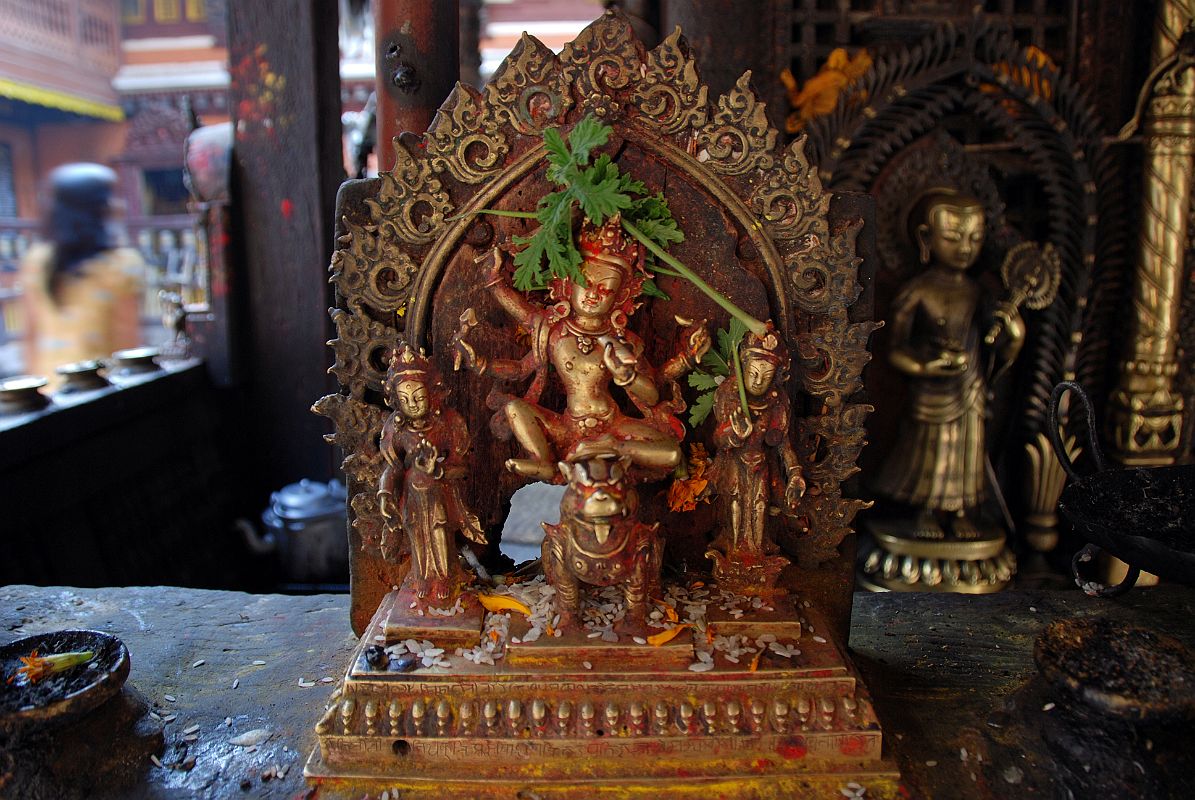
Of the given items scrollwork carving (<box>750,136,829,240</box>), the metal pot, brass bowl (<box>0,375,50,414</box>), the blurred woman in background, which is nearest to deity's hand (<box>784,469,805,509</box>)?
scrollwork carving (<box>750,136,829,240</box>)

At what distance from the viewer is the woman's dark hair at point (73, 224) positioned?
16.6 feet

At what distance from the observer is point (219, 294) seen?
4340 millimetres

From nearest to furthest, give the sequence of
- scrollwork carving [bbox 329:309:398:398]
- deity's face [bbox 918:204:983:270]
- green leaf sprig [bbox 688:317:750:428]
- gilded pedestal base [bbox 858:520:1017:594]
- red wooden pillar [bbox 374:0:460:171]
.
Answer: green leaf sprig [bbox 688:317:750:428]
scrollwork carving [bbox 329:309:398:398]
red wooden pillar [bbox 374:0:460:171]
deity's face [bbox 918:204:983:270]
gilded pedestal base [bbox 858:520:1017:594]

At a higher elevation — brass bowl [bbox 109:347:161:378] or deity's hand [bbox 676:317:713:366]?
deity's hand [bbox 676:317:713:366]

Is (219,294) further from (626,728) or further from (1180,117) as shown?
Answer: (1180,117)

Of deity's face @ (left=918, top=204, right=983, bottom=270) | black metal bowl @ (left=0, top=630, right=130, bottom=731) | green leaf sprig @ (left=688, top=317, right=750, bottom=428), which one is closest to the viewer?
black metal bowl @ (left=0, top=630, right=130, bottom=731)

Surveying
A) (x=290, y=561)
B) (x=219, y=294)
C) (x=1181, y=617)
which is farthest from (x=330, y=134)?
(x=1181, y=617)

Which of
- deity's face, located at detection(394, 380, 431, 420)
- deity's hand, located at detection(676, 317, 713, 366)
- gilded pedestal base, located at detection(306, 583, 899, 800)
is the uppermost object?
deity's hand, located at detection(676, 317, 713, 366)

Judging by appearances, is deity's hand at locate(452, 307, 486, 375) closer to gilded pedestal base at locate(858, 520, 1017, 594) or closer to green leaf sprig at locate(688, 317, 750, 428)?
green leaf sprig at locate(688, 317, 750, 428)

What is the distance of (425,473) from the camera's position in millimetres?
1889

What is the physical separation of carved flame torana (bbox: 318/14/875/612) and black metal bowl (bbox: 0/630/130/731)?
676 millimetres

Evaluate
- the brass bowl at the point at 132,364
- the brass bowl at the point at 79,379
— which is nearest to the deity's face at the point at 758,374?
the brass bowl at the point at 79,379

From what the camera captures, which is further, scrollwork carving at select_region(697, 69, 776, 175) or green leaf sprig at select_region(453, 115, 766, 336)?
scrollwork carving at select_region(697, 69, 776, 175)

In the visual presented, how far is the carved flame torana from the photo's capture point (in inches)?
77.2
